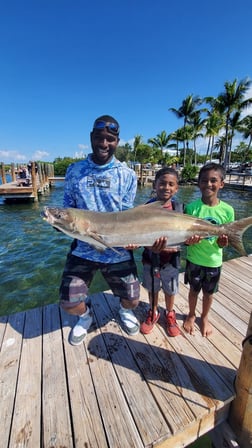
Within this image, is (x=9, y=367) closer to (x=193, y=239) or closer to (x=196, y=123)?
(x=193, y=239)

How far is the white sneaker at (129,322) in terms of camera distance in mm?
3297

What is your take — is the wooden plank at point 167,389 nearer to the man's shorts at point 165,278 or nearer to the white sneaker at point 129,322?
the white sneaker at point 129,322

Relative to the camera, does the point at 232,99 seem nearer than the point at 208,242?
No

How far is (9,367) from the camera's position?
2.79m

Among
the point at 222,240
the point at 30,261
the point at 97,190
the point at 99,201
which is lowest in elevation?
the point at 30,261

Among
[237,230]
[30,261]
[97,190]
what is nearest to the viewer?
[237,230]

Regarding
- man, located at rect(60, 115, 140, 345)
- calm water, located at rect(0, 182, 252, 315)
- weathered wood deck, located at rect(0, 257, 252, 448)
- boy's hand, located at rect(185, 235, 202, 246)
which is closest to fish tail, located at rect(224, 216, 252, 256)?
boy's hand, located at rect(185, 235, 202, 246)

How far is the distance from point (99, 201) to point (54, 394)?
2268mm

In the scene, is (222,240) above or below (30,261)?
above

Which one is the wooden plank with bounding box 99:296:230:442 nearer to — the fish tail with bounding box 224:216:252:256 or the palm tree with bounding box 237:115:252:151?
the fish tail with bounding box 224:216:252:256

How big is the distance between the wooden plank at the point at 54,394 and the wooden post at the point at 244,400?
172 cm

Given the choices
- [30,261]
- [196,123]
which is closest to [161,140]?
[196,123]

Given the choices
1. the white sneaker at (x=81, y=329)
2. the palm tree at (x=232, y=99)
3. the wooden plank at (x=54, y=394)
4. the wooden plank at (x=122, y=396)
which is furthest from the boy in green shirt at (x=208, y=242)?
the palm tree at (x=232, y=99)

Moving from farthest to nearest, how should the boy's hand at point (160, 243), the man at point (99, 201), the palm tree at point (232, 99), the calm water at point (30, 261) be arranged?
1. the palm tree at point (232, 99)
2. the calm water at point (30, 261)
3. the man at point (99, 201)
4. the boy's hand at point (160, 243)
